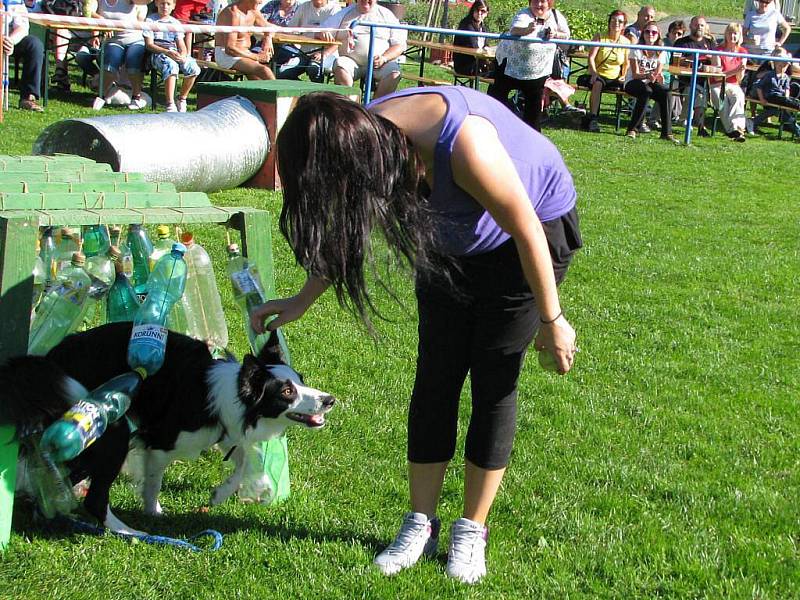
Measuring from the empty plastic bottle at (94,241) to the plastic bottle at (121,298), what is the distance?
0.16 m

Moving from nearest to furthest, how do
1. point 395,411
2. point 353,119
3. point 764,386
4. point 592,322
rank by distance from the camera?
1. point 353,119
2. point 395,411
3. point 764,386
4. point 592,322

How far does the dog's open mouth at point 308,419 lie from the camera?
3283 millimetres

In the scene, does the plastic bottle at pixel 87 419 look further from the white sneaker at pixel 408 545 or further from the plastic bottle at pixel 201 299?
the white sneaker at pixel 408 545

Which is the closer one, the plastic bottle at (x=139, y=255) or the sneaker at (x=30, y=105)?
the plastic bottle at (x=139, y=255)

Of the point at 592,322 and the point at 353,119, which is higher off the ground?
the point at 353,119

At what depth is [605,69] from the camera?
47.0ft

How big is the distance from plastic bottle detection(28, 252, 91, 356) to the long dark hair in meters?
1.13

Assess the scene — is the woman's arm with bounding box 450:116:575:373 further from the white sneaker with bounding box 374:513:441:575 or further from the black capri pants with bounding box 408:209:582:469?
the white sneaker with bounding box 374:513:441:575

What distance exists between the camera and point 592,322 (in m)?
5.98

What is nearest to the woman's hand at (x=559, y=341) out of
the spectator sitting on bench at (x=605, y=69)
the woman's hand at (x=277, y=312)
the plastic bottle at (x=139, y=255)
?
the woman's hand at (x=277, y=312)

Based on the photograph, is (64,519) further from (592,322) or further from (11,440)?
(592,322)

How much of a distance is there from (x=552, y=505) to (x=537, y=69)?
29.5ft

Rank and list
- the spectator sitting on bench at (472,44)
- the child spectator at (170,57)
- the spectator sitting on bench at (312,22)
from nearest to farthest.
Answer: the child spectator at (170,57) → the spectator sitting on bench at (312,22) → the spectator sitting on bench at (472,44)

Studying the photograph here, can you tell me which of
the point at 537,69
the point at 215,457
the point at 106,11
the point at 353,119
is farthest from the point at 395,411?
the point at 106,11
